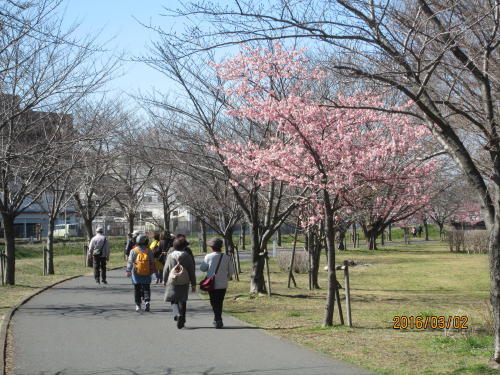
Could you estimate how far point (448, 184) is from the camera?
1936cm

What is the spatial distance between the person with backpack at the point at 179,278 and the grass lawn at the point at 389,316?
4.73ft

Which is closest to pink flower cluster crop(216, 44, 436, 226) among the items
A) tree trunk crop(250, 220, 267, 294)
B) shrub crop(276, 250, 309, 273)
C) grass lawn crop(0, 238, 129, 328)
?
tree trunk crop(250, 220, 267, 294)

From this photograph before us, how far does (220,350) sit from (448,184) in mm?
13260

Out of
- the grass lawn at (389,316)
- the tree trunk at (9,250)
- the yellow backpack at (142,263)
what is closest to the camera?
the grass lawn at (389,316)

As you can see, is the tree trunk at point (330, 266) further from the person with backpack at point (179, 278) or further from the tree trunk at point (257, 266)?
the tree trunk at point (257, 266)

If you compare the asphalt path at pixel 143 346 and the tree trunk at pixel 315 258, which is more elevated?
the tree trunk at pixel 315 258

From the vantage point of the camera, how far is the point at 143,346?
27.1 ft

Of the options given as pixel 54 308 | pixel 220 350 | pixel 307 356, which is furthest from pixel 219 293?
pixel 54 308

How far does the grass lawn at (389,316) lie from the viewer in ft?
24.8

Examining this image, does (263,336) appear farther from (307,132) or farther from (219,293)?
(307,132)

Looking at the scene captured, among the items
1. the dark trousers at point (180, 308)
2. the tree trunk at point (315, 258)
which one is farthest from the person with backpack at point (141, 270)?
the tree trunk at point (315, 258)

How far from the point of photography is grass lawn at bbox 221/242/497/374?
757cm

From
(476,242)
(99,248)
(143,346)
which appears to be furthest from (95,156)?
(476,242)
